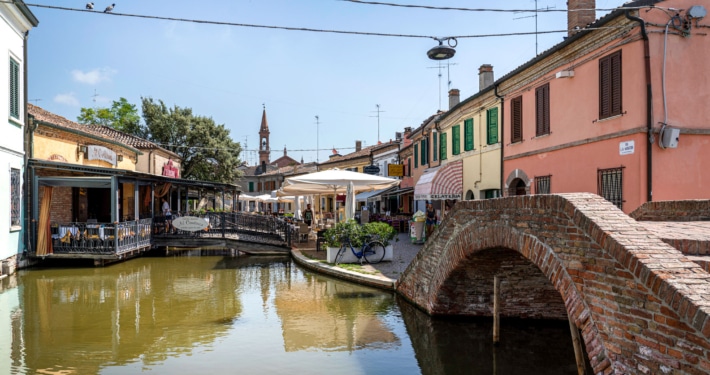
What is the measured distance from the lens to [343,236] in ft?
46.8

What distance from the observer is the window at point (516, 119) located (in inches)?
610

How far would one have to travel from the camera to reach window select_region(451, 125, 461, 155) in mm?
20391

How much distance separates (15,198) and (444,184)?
14.1 m

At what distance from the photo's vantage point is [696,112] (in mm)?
10539

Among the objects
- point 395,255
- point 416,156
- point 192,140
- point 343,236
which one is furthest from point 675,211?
point 192,140

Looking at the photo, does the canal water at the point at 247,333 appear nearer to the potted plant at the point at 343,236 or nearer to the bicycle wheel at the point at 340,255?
the bicycle wheel at the point at 340,255

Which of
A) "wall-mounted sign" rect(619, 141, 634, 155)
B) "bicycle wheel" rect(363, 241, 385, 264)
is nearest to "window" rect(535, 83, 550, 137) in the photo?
"wall-mounted sign" rect(619, 141, 634, 155)

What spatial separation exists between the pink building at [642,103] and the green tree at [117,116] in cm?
3465

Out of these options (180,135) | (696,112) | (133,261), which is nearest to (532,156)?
(696,112)

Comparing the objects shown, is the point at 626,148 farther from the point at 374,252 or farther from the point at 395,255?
the point at 395,255

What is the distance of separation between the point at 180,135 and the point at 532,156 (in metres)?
30.4

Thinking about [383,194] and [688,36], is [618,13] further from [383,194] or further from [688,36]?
[383,194]

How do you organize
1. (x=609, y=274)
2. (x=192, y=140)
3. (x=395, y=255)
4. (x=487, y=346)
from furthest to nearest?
1. (x=192, y=140)
2. (x=395, y=255)
3. (x=487, y=346)
4. (x=609, y=274)

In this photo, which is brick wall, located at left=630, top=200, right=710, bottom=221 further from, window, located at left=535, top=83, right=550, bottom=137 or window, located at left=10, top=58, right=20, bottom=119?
window, located at left=10, top=58, right=20, bottom=119
